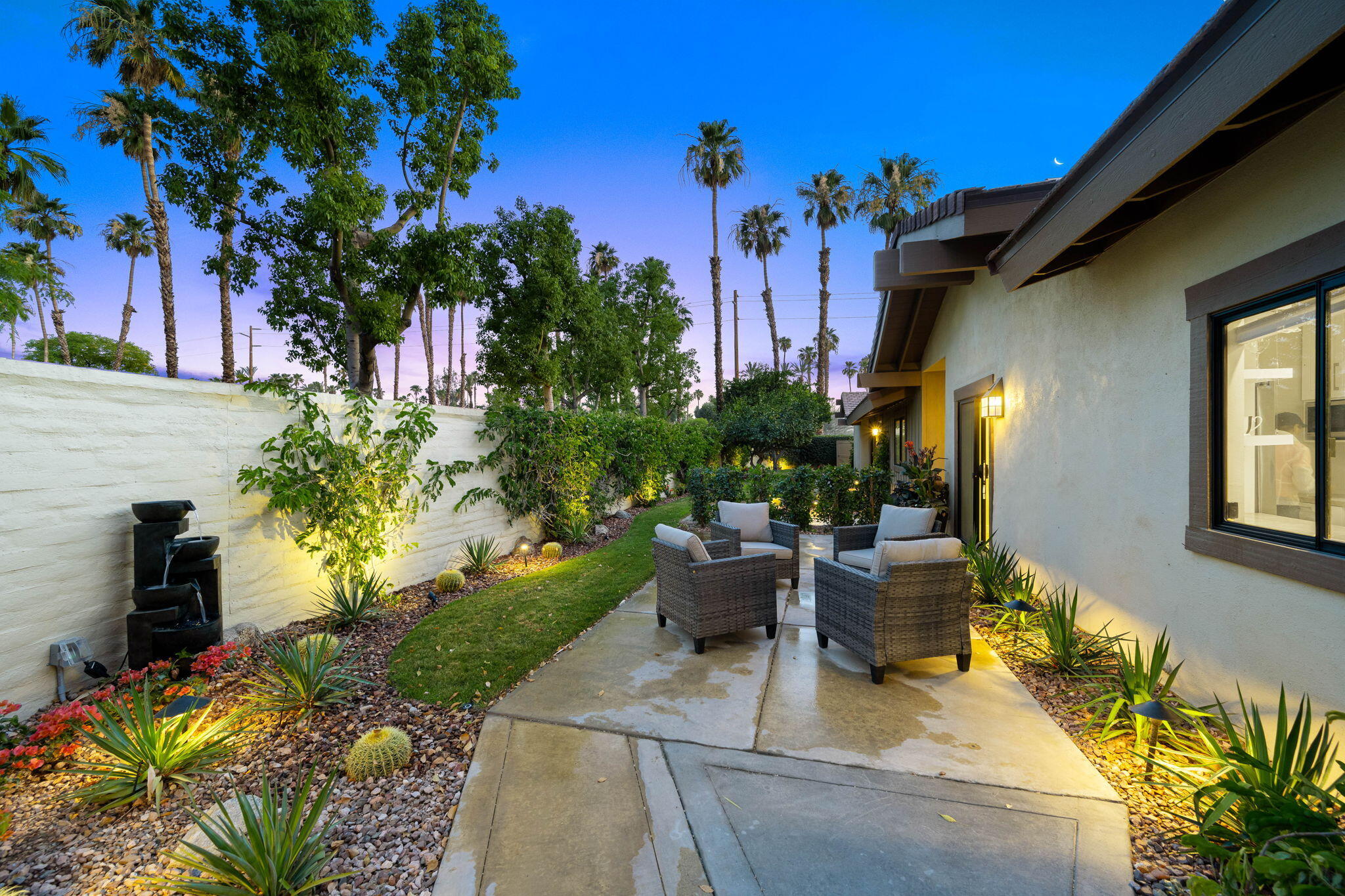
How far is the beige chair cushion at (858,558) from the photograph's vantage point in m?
5.12

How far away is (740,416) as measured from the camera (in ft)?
66.2

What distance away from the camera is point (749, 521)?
245 inches

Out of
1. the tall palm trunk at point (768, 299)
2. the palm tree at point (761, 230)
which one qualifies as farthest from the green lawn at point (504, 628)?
the tall palm trunk at point (768, 299)

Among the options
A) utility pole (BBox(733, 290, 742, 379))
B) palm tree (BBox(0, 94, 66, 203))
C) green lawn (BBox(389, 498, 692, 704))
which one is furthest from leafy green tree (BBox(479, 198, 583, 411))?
utility pole (BBox(733, 290, 742, 379))

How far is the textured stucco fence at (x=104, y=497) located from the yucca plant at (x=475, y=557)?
2.15m

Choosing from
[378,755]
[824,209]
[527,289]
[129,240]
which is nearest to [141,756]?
[378,755]

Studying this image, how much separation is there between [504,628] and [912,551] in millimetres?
3353

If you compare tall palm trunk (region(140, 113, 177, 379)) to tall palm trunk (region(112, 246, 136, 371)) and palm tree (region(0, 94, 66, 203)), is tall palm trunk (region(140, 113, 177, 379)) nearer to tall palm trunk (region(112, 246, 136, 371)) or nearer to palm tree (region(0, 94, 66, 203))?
palm tree (region(0, 94, 66, 203))

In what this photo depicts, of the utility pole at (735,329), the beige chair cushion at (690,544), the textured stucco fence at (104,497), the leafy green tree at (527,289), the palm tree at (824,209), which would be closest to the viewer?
the textured stucco fence at (104,497)

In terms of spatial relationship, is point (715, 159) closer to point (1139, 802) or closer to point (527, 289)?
point (527, 289)

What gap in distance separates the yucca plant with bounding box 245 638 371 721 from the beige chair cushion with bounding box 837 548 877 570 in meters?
4.02

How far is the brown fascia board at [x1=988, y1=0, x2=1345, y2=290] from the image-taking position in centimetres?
188

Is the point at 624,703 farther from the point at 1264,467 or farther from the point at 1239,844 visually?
the point at 1264,467

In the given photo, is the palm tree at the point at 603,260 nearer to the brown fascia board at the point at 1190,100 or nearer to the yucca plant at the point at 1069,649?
the brown fascia board at the point at 1190,100
